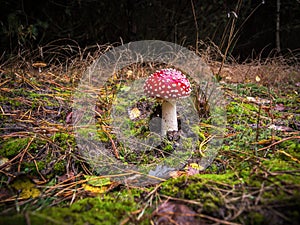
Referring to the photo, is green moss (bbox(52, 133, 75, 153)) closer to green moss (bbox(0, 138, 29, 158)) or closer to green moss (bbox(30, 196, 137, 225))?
green moss (bbox(0, 138, 29, 158))

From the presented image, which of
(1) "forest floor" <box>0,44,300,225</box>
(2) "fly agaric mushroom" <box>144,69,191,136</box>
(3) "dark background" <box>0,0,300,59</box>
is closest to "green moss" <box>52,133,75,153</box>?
(1) "forest floor" <box>0,44,300,225</box>

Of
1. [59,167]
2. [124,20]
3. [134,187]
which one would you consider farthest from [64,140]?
[124,20]

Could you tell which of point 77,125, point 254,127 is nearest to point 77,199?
point 77,125

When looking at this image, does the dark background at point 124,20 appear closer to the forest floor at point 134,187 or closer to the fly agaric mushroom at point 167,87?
the fly agaric mushroom at point 167,87

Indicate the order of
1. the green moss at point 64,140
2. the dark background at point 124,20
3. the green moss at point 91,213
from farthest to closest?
the dark background at point 124,20 → the green moss at point 64,140 → the green moss at point 91,213

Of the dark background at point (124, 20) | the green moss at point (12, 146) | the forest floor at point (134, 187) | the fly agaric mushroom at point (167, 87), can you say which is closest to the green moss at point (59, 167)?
the forest floor at point (134, 187)

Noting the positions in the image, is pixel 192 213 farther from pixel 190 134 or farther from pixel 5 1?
pixel 5 1
